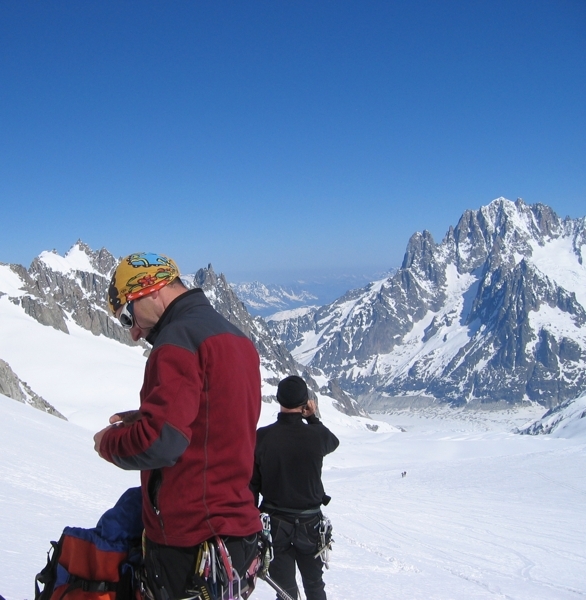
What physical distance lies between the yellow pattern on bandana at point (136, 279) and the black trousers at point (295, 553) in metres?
3.42

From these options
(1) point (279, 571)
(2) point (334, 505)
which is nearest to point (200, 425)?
(1) point (279, 571)

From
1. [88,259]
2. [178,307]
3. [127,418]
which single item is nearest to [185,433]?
[127,418]

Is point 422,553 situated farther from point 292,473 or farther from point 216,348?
point 216,348

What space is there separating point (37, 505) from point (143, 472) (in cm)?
770

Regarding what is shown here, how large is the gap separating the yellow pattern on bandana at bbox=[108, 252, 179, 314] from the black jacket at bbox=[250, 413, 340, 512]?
2.73m

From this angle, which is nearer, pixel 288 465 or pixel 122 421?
pixel 122 421

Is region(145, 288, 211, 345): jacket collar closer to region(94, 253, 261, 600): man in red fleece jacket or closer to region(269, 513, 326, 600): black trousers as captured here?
region(94, 253, 261, 600): man in red fleece jacket

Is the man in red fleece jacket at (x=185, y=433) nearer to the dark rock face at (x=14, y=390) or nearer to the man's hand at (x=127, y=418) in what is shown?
the man's hand at (x=127, y=418)

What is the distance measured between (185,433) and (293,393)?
2.68 metres

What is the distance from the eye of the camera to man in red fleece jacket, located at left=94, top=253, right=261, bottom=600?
343cm

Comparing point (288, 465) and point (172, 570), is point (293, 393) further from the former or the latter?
point (172, 570)

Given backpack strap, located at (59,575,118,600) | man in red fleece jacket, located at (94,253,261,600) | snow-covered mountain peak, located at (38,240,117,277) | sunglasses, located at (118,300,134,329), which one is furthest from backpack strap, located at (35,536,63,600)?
snow-covered mountain peak, located at (38,240,117,277)

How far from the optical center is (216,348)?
3600 mm

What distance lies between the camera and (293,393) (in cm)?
602
